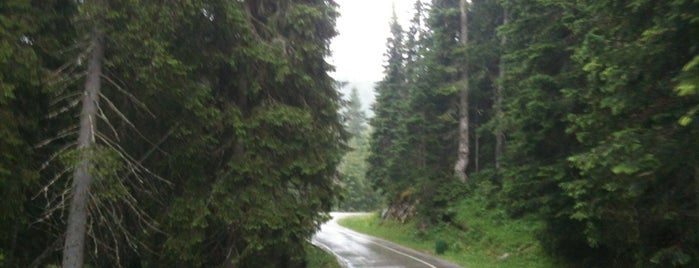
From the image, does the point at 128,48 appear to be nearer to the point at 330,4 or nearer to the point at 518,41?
the point at 330,4

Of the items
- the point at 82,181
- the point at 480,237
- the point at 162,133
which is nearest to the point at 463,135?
the point at 480,237

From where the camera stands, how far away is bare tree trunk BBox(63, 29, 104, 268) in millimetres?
9312

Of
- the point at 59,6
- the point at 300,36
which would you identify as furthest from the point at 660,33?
the point at 59,6

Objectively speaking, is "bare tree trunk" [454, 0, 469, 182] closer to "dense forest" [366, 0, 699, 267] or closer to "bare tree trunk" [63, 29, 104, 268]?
"dense forest" [366, 0, 699, 267]

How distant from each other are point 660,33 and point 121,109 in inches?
391

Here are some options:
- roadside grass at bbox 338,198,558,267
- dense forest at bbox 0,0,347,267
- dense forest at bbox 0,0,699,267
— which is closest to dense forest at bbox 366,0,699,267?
dense forest at bbox 0,0,699,267

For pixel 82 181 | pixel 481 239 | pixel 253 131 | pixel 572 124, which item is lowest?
pixel 481 239

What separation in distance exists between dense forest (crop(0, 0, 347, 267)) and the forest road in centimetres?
447

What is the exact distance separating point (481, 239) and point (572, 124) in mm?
9899

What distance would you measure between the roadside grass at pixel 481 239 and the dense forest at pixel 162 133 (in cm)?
834

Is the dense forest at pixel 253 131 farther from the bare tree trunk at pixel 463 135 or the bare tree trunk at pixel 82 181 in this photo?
the bare tree trunk at pixel 463 135

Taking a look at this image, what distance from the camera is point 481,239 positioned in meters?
22.9

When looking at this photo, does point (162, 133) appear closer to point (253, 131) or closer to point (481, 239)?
point (253, 131)

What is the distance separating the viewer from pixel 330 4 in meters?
15.6
